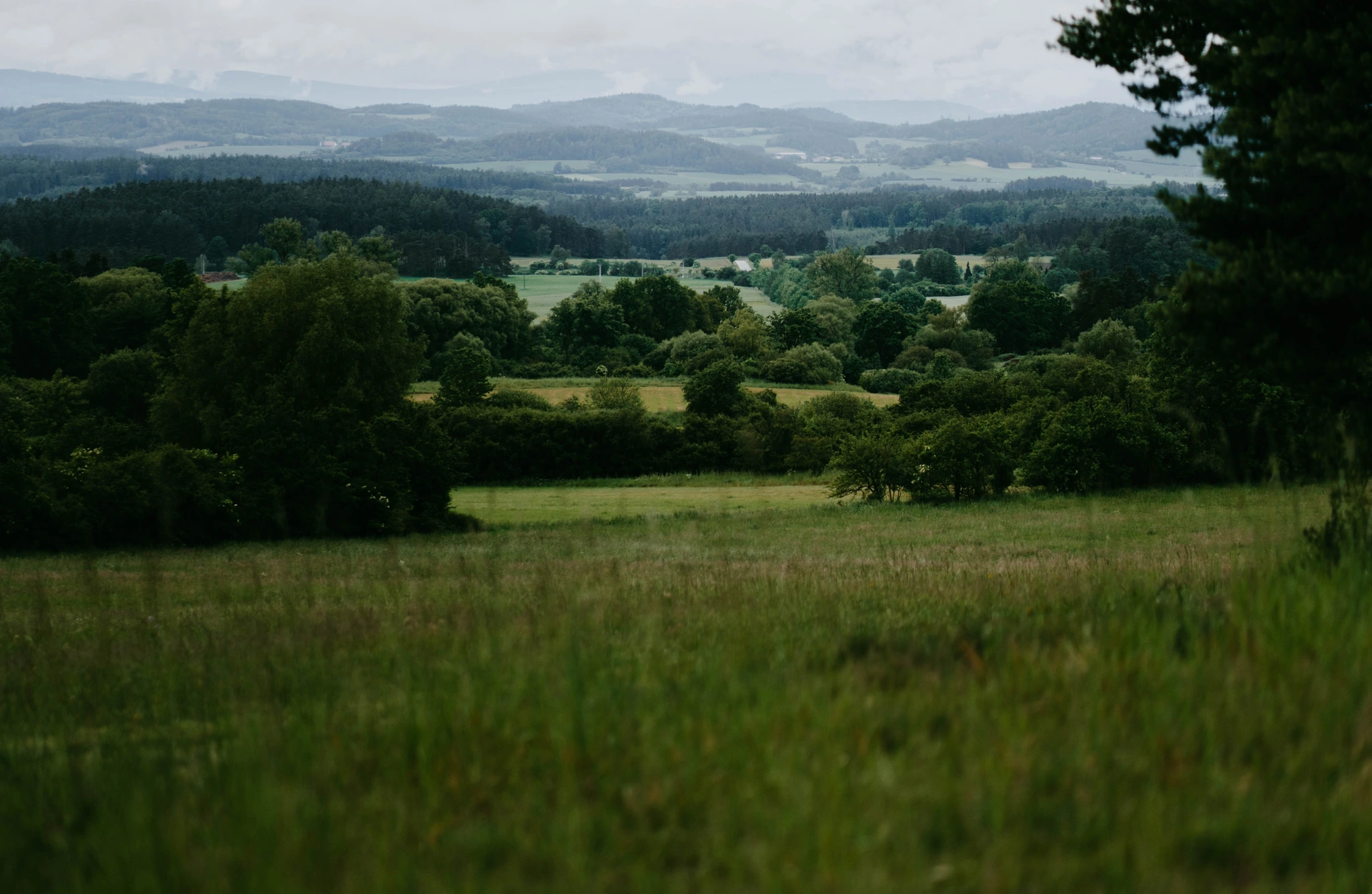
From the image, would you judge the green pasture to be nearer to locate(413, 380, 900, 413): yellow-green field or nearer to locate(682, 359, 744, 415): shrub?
locate(413, 380, 900, 413): yellow-green field

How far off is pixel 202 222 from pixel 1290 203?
18728 centimetres

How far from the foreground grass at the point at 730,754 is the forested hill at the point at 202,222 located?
153266 millimetres

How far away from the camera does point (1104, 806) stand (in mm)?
3273

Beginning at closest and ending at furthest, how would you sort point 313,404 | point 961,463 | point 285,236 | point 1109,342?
point 961,463 → point 313,404 → point 1109,342 → point 285,236

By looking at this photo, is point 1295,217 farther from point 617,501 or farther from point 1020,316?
point 1020,316

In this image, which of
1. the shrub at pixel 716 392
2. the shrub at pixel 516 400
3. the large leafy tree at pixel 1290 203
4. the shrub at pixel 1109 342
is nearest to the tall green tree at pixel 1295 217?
the large leafy tree at pixel 1290 203

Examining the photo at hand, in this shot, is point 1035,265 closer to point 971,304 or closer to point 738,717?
point 971,304

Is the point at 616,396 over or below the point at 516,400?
over

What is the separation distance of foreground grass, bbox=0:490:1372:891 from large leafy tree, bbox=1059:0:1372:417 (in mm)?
1817

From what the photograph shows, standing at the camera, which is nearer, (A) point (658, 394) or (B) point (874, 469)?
(B) point (874, 469)

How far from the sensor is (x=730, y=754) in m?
3.70

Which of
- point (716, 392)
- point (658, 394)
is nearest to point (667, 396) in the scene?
point (658, 394)

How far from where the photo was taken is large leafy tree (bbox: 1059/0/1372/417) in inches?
277

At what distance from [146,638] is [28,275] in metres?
82.2
